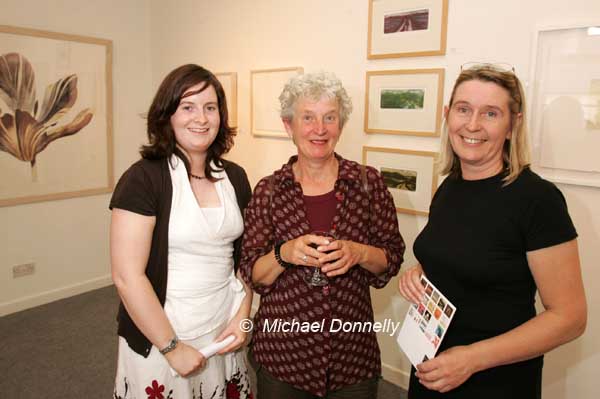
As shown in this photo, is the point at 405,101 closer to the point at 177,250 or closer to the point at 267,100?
the point at 267,100

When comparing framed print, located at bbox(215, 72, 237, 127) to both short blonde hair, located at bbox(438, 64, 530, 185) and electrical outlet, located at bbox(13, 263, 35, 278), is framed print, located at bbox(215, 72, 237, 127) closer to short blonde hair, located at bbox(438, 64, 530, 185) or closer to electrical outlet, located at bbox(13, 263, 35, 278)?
electrical outlet, located at bbox(13, 263, 35, 278)

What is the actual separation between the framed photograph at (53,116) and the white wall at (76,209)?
0.31 ft

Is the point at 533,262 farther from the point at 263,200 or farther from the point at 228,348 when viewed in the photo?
the point at 228,348


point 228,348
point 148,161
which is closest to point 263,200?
point 148,161

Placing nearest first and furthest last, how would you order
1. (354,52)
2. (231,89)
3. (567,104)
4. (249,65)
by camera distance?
(567,104) → (354,52) → (249,65) → (231,89)

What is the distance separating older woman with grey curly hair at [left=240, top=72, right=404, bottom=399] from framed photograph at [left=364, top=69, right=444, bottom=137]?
92 cm

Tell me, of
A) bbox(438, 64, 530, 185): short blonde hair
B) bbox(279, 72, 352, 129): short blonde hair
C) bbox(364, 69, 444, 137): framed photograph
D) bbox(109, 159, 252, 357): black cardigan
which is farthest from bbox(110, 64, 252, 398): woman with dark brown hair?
bbox(364, 69, 444, 137): framed photograph

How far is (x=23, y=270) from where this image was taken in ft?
11.8

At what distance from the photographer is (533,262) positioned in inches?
44.2

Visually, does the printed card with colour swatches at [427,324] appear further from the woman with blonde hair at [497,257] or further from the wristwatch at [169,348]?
the wristwatch at [169,348]

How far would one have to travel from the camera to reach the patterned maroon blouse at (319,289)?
1452mm

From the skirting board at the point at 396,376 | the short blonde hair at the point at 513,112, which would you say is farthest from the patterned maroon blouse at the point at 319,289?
the skirting board at the point at 396,376

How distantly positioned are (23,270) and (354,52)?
3.22m

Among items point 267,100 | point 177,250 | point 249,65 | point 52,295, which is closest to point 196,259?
point 177,250
